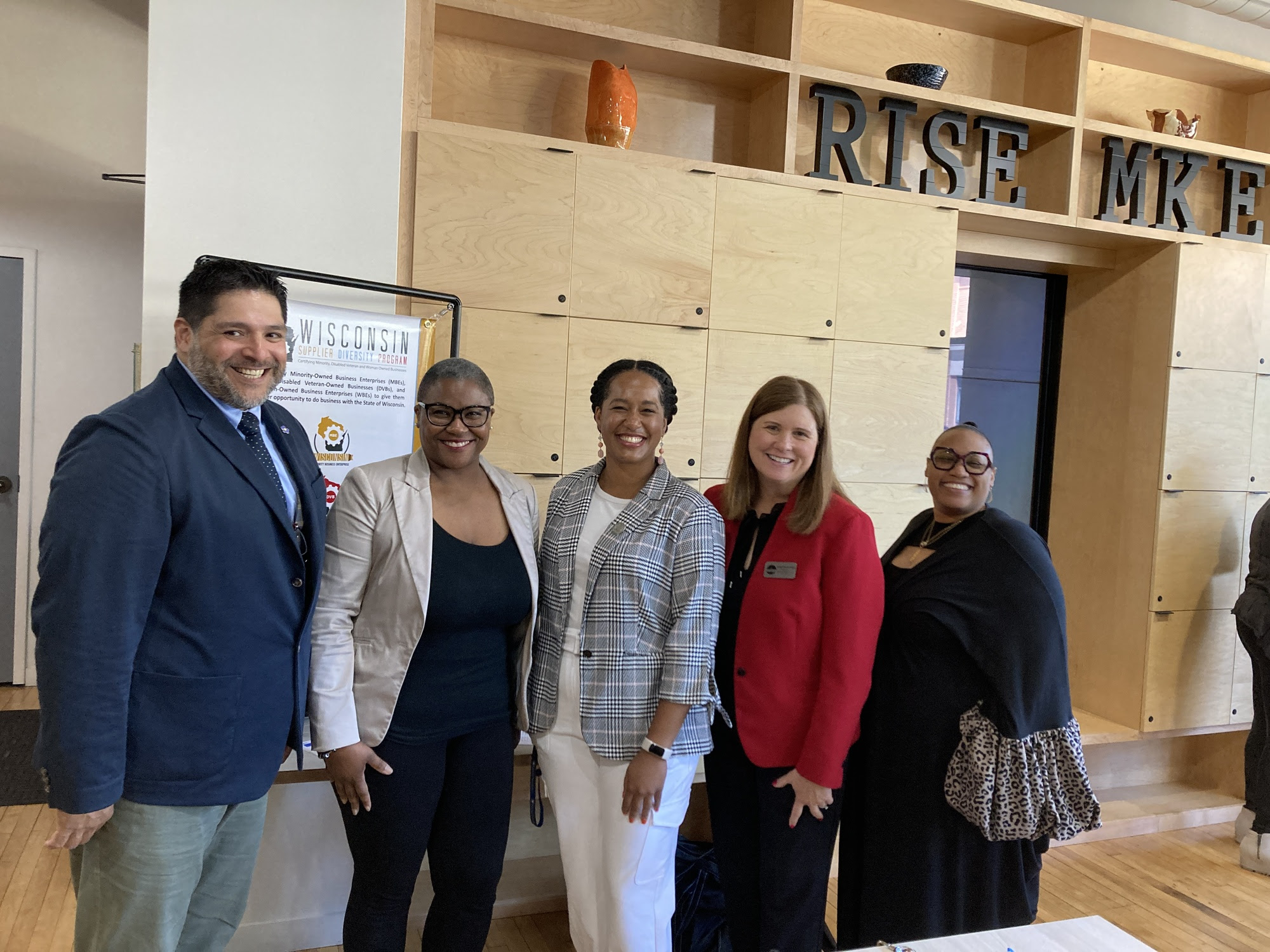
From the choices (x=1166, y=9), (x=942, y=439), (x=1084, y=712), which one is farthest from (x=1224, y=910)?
(x=1166, y=9)

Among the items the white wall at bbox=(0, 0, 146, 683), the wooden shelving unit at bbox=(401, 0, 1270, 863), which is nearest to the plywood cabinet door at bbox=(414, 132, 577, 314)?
the wooden shelving unit at bbox=(401, 0, 1270, 863)

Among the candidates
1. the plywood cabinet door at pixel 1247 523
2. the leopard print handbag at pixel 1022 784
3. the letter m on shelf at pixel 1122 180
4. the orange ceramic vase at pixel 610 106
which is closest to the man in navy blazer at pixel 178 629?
the leopard print handbag at pixel 1022 784

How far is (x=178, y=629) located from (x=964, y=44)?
3766 millimetres

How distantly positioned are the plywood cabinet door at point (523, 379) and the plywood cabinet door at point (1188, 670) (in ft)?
8.90

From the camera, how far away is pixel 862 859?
Answer: 223cm

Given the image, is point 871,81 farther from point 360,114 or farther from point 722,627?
point 722,627

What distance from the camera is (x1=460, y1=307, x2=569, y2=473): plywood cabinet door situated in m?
2.87

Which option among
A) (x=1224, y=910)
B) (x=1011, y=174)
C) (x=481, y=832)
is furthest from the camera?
(x=1011, y=174)

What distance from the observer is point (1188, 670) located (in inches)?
152

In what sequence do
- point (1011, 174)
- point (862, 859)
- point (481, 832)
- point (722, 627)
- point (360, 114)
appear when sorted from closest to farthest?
point (481, 832) → point (722, 627) → point (862, 859) → point (360, 114) → point (1011, 174)

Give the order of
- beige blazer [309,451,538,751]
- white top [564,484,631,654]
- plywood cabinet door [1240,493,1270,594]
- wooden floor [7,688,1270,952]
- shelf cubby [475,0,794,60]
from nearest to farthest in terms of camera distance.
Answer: beige blazer [309,451,538,751]
white top [564,484,631,654]
wooden floor [7,688,1270,952]
shelf cubby [475,0,794,60]
plywood cabinet door [1240,493,1270,594]

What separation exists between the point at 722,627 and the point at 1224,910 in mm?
2479

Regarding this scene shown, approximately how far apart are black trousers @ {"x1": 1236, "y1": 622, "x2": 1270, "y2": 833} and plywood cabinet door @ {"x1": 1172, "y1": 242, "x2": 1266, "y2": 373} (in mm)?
1129

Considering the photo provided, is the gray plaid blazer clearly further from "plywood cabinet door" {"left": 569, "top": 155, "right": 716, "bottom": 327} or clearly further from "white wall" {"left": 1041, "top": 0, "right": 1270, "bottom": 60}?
"white wall" {"left": 1041, "top": 0, "right": 1270, "bottom": 60}
